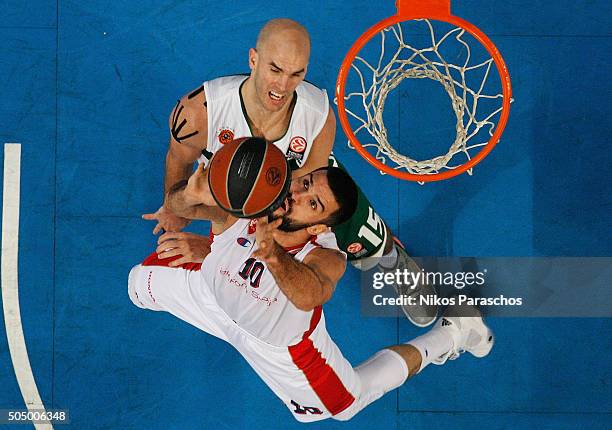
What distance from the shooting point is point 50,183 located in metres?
4.93

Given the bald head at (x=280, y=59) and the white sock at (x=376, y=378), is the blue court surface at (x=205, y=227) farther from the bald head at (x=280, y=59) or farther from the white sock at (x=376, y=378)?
the bald head at (x=280, y=59)

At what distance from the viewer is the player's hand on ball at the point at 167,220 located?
4.26 m

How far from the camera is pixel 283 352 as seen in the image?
13.1 feet

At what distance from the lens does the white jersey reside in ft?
13.1

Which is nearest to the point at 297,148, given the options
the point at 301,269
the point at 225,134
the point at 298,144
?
the point at 298,144

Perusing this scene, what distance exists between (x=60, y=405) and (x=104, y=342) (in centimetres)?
57

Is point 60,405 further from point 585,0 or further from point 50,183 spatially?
point 585,0

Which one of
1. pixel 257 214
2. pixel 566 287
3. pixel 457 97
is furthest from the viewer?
pixel 566 287

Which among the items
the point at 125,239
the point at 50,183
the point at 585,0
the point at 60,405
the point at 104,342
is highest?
the point at 585,0

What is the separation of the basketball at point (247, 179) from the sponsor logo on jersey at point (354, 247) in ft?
4.43

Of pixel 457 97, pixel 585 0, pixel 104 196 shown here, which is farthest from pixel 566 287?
pixel 104 196

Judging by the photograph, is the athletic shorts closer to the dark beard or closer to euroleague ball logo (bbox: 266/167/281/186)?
the dark beard

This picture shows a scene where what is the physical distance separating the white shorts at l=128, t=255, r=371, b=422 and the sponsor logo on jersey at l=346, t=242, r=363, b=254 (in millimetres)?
619

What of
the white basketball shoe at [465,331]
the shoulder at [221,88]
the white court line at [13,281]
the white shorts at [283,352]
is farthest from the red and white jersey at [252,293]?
the white court line at [13,281]
